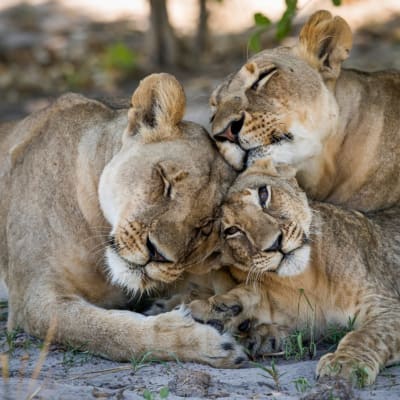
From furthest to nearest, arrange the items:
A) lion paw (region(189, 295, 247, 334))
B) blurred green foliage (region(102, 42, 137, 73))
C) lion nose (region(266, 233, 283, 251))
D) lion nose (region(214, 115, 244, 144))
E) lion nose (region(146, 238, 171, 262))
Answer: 1. blurred green foliage (region(102, 42, 137, 73))
2. lion nose (region(214, 115, 244, 144))
3. lion paw (region(189, 295, 247, 334))
4. lion nose (region(266, 233, 283, 251))
5. lion nose (region(146, 238, 171, 262))

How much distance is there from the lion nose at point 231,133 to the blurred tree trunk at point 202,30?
196 inches

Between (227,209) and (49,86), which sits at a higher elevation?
(227,209)

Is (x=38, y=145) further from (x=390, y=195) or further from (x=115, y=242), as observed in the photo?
(x=390, y=195)

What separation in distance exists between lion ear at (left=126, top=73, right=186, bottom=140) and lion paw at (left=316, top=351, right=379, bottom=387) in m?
1.23

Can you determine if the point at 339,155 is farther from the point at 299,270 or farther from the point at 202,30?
the point at 202,30

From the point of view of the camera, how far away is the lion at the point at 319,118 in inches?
172

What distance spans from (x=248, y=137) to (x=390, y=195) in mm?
1016

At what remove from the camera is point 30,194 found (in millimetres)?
4598

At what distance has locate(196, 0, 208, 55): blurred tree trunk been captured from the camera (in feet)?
30.0

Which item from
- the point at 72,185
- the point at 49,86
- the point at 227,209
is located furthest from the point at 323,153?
the point at 49,86

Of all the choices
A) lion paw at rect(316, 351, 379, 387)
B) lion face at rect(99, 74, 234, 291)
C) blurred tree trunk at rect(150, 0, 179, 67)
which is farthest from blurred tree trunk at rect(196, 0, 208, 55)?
lion paw at rect(316, 351, 379, 387)

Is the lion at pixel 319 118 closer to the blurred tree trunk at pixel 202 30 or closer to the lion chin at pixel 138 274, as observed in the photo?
the lion chin at pixel 138 274

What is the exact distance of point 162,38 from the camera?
890 centimetres

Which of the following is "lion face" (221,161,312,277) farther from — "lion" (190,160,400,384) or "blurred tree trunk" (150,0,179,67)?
"blurred tree trunk" (150,0,179,67)
